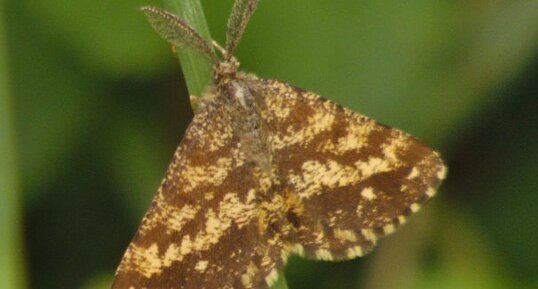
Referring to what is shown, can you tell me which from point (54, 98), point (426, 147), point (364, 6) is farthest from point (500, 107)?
point (54, 98)

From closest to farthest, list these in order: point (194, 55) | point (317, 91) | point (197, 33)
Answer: point (197, 33) → point (194, 55) → point (317, 91)

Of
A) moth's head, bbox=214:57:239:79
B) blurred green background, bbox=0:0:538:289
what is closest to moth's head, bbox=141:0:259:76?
moth's head, bbox=214:57:239:79

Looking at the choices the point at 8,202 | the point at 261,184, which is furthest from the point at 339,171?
the point at 8,202

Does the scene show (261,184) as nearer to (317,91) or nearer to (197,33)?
(197,33)

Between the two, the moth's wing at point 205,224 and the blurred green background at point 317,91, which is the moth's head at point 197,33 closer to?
the moth's wing at point 205,224

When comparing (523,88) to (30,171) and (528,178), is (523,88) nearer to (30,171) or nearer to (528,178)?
(528,178)

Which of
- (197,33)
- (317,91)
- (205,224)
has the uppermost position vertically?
(317,91)

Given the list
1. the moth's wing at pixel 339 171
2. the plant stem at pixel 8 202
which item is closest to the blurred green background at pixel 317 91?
the plant stem at pixel 8 202
